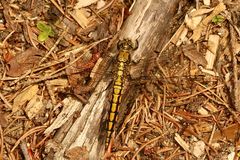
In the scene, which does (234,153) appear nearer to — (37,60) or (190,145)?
(190,145)

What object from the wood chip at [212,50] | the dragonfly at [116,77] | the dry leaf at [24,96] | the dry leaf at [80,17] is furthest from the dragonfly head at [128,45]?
the dry leaf at [24,96]

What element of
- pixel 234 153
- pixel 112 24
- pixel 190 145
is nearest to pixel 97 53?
pixel 112 24

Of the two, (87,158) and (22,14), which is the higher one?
(22,14)

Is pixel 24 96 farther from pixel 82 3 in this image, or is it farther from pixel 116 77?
pixel 82 3

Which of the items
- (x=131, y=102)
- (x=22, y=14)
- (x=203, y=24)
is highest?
(x=22, y=14)

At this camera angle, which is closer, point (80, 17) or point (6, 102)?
point (6, 102)

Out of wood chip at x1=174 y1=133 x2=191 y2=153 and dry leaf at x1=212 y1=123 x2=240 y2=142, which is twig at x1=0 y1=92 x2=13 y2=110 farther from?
dry leaf at x1=212 y1=123 x2=240 y2=142

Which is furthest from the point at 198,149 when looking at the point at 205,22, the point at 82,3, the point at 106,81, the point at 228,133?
the point at 82,3
